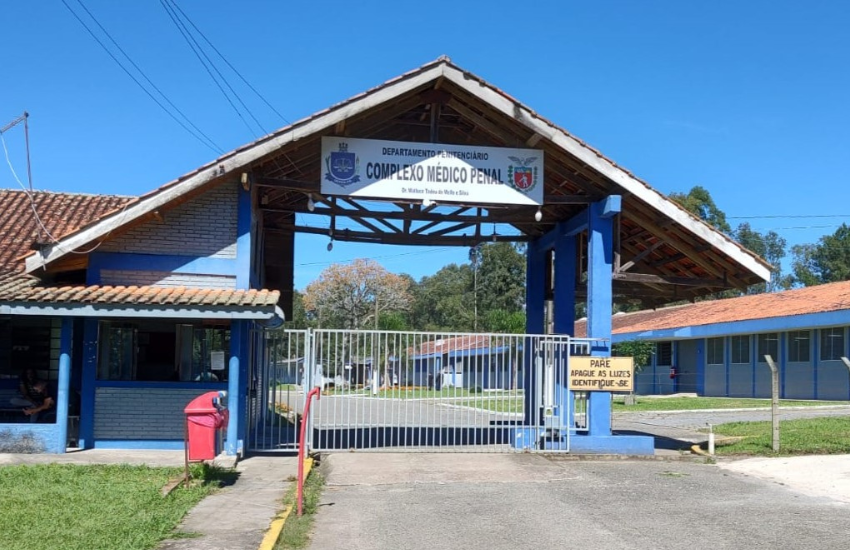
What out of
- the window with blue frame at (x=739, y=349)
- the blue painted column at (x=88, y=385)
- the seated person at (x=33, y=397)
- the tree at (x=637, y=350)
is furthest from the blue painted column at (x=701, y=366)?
the blue painted column at (x=88, y=385)

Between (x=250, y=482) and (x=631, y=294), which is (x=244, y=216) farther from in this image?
(x=631, y=294)

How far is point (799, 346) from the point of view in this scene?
33.4 m

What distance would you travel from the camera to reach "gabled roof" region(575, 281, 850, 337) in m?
31.7

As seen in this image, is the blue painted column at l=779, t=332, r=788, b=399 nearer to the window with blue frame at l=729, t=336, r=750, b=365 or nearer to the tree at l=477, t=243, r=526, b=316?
the window with blue frame at l=729, t=336, r=750, b=365

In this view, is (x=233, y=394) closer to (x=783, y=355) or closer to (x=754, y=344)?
(x=783, y=355)

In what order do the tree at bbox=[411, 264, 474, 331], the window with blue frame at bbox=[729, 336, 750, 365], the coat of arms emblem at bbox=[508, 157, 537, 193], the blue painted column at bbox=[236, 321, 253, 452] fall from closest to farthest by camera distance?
the blue painted column at bbox=[236, 321, 253, 452] < the coat of arms emblem at bbox=[508, 157, 537, 193] < the window with blue frame at bbox=[729, 336, 750, 365] < the tree at bbox=[411, 264, 474, 331]

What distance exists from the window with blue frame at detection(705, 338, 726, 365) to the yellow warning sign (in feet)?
85.6

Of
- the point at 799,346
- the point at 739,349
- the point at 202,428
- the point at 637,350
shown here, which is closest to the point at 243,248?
the point at 202,428

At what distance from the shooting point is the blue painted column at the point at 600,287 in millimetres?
14789

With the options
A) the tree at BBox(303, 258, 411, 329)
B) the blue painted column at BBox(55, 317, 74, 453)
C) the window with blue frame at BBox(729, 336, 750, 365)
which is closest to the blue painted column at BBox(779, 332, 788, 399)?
the window with blue frame at BBox(729, 336, 750, 365)

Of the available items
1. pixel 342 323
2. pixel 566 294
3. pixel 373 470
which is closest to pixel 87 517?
pixel 373 470

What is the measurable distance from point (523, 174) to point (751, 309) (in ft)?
83.1

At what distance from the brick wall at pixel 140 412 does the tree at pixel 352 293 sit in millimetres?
49797

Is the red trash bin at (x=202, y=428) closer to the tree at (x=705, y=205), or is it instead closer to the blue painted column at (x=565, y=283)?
the blue painted column at (x=565, y=283)
